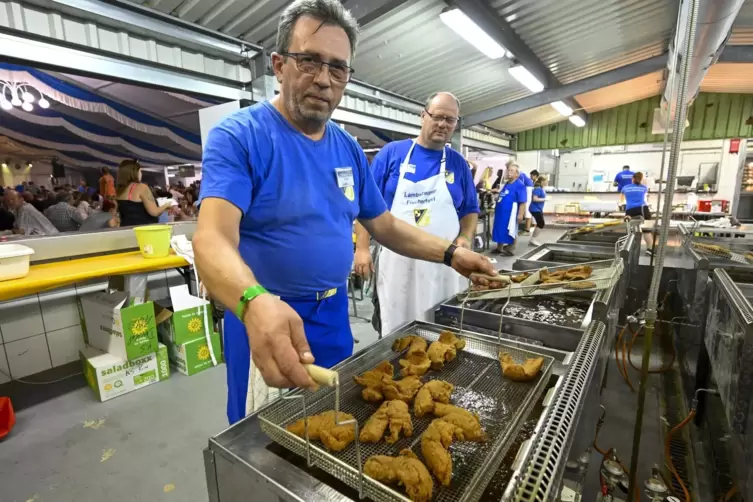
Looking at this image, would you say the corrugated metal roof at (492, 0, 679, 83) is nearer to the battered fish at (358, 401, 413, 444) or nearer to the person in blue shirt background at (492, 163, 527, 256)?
the person in blue shirt background at (492, 163, 527, 256)

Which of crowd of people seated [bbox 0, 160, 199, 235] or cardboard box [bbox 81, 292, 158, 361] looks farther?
crowd of people seated [bbox 0, 160, 199, 235]

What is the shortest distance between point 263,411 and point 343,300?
0.59 m

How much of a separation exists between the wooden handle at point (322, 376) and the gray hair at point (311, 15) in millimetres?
960

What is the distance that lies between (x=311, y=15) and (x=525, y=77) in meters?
6.48

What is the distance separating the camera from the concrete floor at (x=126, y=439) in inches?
81.0

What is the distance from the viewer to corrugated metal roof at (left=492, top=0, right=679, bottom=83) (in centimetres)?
510

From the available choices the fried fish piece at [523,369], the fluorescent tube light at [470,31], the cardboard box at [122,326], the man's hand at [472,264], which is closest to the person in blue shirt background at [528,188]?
the fluorescent tube light at [470,31]

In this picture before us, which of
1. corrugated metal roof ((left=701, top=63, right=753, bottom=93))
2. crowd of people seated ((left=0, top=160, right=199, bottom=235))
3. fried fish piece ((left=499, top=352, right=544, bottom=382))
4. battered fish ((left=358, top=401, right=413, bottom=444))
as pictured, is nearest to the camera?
battered fish ((left=358, top=401, right=413, bottom=444))

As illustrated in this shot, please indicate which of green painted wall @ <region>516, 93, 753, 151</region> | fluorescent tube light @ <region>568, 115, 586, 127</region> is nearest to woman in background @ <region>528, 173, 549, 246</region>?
fluorescent tube light @ <region>568, 115, 586, 127</region>

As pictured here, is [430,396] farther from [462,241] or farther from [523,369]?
[462,241]

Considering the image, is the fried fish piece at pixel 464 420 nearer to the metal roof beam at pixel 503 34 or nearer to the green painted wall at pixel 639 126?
the metal roof beam at pixel 503 34

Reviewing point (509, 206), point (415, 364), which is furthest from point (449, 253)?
point (509, 206)

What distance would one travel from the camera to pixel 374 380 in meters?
1.05

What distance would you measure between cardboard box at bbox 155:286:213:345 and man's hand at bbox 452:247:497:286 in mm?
2581
